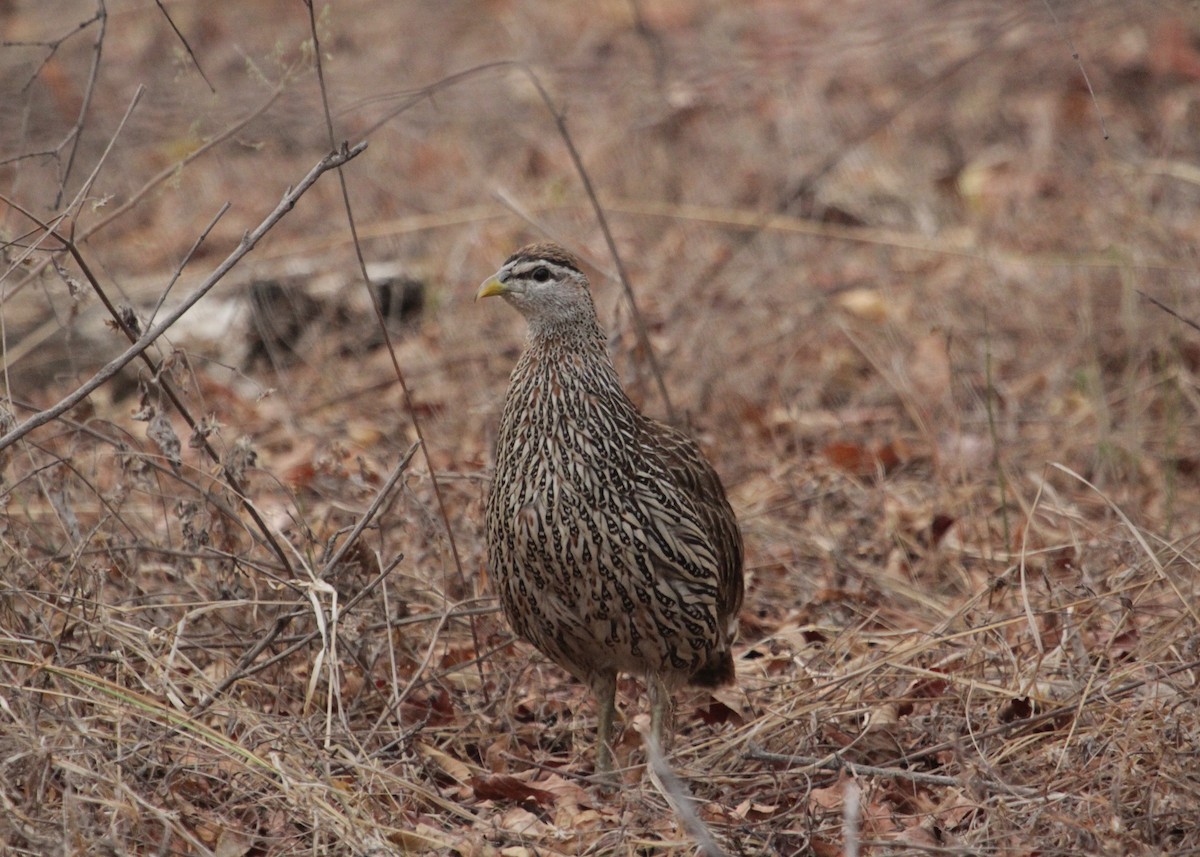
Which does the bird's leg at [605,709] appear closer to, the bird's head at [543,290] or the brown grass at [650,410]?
the brown grass at [650,410]

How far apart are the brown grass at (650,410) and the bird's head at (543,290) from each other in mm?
490

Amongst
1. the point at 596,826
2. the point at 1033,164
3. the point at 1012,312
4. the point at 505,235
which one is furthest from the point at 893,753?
the point at 1033,164

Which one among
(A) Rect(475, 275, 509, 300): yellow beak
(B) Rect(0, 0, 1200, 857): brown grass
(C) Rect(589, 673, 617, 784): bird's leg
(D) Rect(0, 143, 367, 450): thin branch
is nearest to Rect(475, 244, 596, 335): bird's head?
(A) Rect(475, 275, 509, 300): yellow beak

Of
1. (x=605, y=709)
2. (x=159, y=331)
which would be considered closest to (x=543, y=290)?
(x=159, y=331)

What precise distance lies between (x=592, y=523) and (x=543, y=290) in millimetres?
785

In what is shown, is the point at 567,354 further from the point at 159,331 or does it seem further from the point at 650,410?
the point at 650,410

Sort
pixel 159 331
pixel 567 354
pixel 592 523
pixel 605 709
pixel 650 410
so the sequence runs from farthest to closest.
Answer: pixel 650 410 → pixel 605 709 → pixel 567 354 → pixel 592 523 → pixel 159 331

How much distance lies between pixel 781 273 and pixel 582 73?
9.22 ft

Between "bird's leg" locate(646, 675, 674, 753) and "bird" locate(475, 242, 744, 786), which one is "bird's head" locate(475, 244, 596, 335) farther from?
"bird's leg" locate(646, 675, 674, 753)

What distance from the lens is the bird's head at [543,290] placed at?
447 centimetres

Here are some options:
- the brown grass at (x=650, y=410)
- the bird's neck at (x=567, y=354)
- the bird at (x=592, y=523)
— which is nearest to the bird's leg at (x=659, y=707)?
the bird at (x=592, y=523)

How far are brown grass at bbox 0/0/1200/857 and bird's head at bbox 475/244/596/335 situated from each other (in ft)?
1.61

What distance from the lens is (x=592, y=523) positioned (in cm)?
422

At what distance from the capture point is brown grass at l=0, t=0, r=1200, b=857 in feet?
12.5
